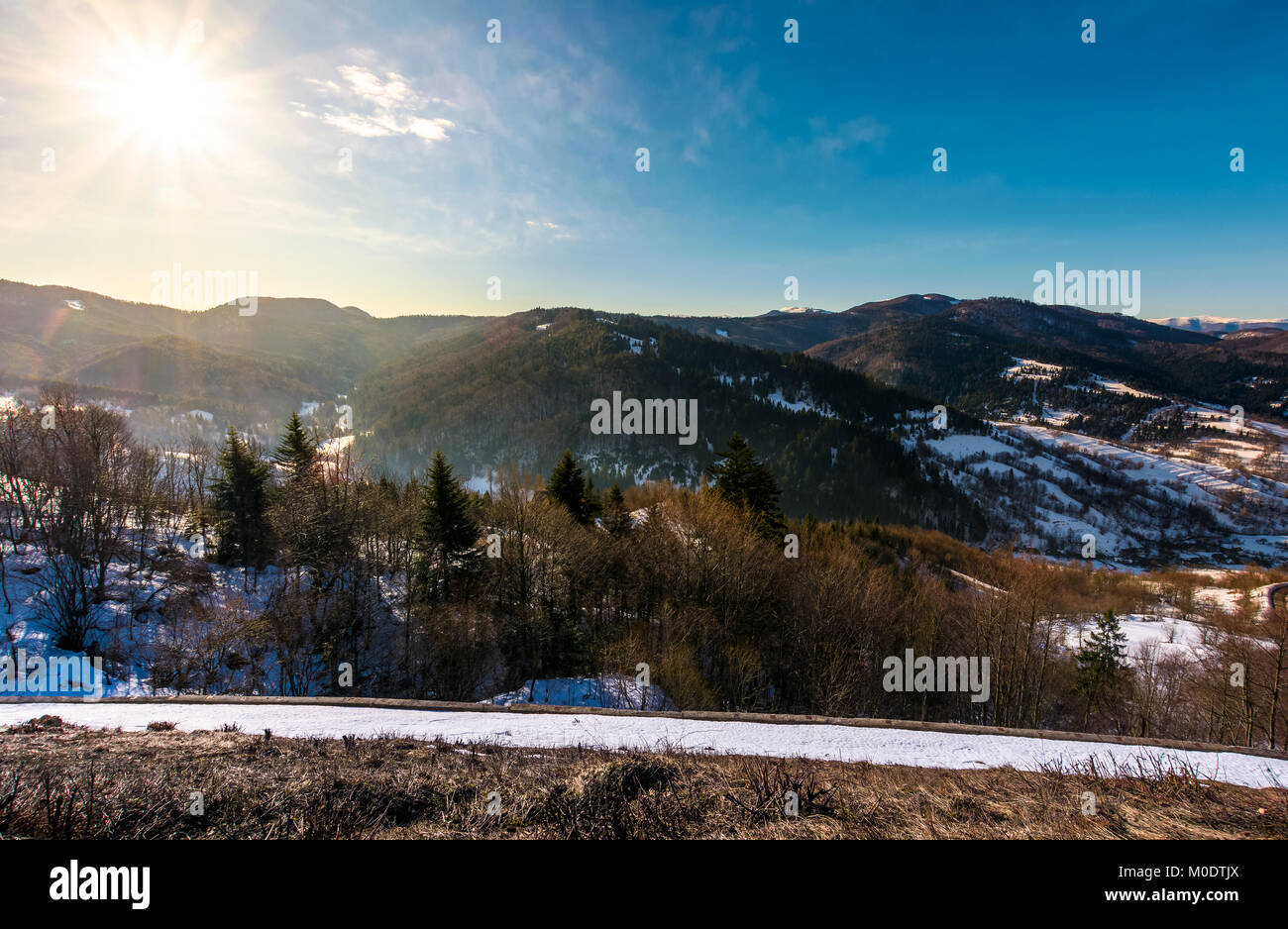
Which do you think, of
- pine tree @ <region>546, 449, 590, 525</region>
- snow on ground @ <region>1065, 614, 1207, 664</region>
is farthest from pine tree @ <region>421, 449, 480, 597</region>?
snow on ground @ <region>1065, 614, 1207, 664</region>

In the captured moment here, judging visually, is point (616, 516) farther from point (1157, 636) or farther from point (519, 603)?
point (1157, 636)

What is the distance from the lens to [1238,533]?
137 metres

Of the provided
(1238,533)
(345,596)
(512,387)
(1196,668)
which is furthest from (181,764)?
(1238,533)

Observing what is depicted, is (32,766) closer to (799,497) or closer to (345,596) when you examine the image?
(345,596)

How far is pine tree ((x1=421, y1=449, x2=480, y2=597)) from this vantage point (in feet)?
81.3

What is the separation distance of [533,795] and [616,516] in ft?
83.7

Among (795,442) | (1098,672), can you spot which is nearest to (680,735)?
(1098,672)

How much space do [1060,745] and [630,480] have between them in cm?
11412

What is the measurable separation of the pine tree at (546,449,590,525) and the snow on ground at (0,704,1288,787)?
2044 cm

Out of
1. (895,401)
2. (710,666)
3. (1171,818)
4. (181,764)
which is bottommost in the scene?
(710,666)

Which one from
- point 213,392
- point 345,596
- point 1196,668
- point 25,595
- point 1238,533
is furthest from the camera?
point 213,392

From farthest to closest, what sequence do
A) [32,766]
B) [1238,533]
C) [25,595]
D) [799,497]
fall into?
[1238,533], [799,497], [25,595], [32,766]

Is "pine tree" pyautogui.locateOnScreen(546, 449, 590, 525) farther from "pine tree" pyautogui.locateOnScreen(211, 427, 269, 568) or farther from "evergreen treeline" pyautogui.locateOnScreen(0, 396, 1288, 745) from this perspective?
"pine tree" pyautogui.locateOnScreen(211, 427, 269, 568)

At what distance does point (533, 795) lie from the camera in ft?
20.6
